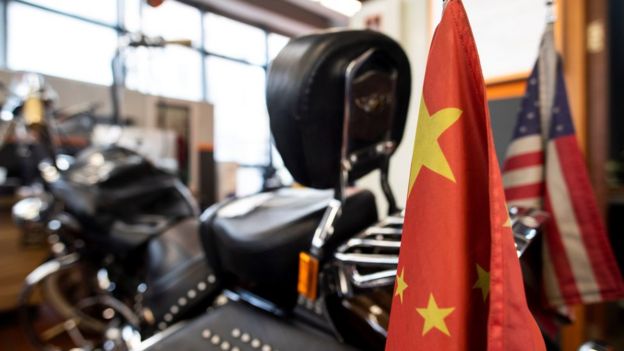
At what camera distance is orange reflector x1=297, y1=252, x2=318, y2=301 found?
49 centimetres

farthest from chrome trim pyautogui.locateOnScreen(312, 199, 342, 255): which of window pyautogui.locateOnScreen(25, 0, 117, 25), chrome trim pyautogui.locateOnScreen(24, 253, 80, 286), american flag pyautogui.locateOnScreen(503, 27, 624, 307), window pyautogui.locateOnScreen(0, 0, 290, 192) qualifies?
window pyautogui.locateOnScreen(25, 0, 117, 25)

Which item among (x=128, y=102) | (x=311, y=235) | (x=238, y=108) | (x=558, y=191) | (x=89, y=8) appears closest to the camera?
(x=311, y=235)

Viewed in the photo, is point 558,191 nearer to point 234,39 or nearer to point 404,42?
point 404,42

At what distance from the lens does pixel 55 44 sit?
13.1 feet

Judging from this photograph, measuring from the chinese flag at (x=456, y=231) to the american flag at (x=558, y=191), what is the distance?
38 cm

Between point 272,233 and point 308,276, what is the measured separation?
9 centimetres

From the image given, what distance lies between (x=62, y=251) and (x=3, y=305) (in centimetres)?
98

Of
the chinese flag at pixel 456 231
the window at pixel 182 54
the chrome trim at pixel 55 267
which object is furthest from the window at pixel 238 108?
the chinese flag at pixel 456 231

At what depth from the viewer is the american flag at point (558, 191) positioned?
1.99ft

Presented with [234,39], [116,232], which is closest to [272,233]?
[116,232]

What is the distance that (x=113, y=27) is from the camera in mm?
4551

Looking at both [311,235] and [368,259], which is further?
[311,235]

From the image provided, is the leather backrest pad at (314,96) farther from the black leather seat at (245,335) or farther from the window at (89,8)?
the window at (89,8)

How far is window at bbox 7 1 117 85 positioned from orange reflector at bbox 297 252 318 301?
12.3 ft
